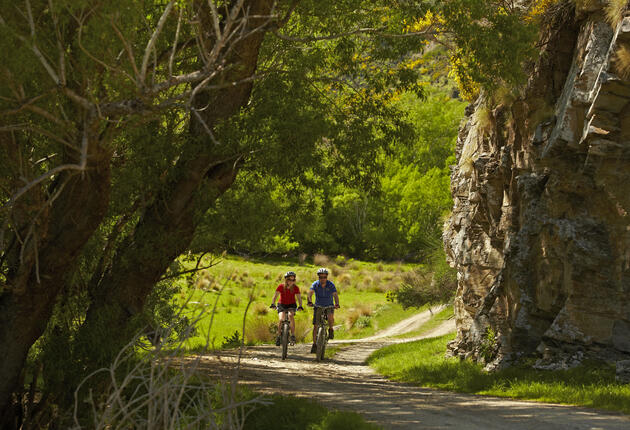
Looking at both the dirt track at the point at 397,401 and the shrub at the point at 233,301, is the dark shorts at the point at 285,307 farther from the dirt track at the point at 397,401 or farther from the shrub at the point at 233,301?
the shrub at the point at 233,301

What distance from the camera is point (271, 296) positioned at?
36.0 metres

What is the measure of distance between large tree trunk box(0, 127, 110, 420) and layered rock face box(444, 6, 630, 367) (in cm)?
813

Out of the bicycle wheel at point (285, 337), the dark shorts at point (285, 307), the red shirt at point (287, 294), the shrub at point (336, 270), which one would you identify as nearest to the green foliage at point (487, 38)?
the red shirt at point (287, 294)

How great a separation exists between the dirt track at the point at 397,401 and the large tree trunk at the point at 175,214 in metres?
1.82

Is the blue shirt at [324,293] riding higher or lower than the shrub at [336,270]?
lower

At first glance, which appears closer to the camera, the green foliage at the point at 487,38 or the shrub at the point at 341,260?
the green foliage at the point at 487,38

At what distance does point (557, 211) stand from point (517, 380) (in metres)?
3.32

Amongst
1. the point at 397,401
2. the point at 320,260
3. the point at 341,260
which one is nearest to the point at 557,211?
the point at 397,401

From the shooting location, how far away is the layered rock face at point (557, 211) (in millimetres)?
11461

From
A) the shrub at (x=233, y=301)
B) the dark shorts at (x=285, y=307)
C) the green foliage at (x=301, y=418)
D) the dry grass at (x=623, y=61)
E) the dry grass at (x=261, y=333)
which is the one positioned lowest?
the dry grass at (x=261, y=333)

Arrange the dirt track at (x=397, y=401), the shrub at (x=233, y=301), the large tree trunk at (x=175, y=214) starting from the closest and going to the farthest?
the dirt track at (x=397, y=401) → the large tree trunk at (x=175, y=214) → the shrub at (x=233, y=301)

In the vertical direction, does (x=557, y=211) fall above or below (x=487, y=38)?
below

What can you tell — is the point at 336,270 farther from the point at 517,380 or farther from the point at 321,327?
the point at 517,380

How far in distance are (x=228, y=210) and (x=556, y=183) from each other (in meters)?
6.24
